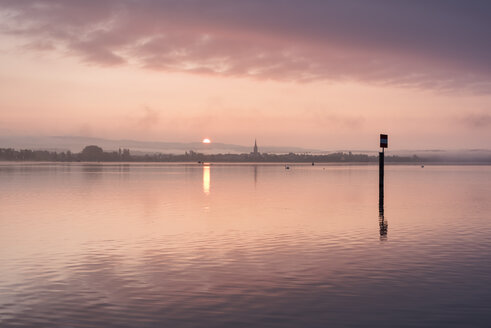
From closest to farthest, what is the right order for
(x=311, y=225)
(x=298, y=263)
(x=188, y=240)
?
(x=298, y=263)
(x=188, y=240)
(x=311, y=225)

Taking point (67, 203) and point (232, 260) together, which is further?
point (67, 203)

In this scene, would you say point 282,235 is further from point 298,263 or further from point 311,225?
point 298,263

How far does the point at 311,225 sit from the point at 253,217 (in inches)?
252

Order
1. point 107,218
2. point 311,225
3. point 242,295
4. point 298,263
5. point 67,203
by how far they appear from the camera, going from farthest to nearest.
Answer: point 67,203
point 107,218
point 311,225
point 298,263
point 242,295

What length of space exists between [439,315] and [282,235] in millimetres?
16308

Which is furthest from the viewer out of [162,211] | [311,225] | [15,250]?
[162,211]

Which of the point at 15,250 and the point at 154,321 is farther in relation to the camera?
the point at 15,250

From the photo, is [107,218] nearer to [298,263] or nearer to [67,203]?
[67,203]

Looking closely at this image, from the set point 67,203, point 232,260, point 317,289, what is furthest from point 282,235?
point 67,203

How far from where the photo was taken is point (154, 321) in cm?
1442

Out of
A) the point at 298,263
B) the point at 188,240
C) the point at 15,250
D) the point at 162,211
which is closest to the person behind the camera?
the point at 298,263

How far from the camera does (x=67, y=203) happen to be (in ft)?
173

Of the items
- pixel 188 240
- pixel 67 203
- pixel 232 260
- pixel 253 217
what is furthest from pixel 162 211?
pixel 232 260

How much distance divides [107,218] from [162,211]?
6.15 metres
